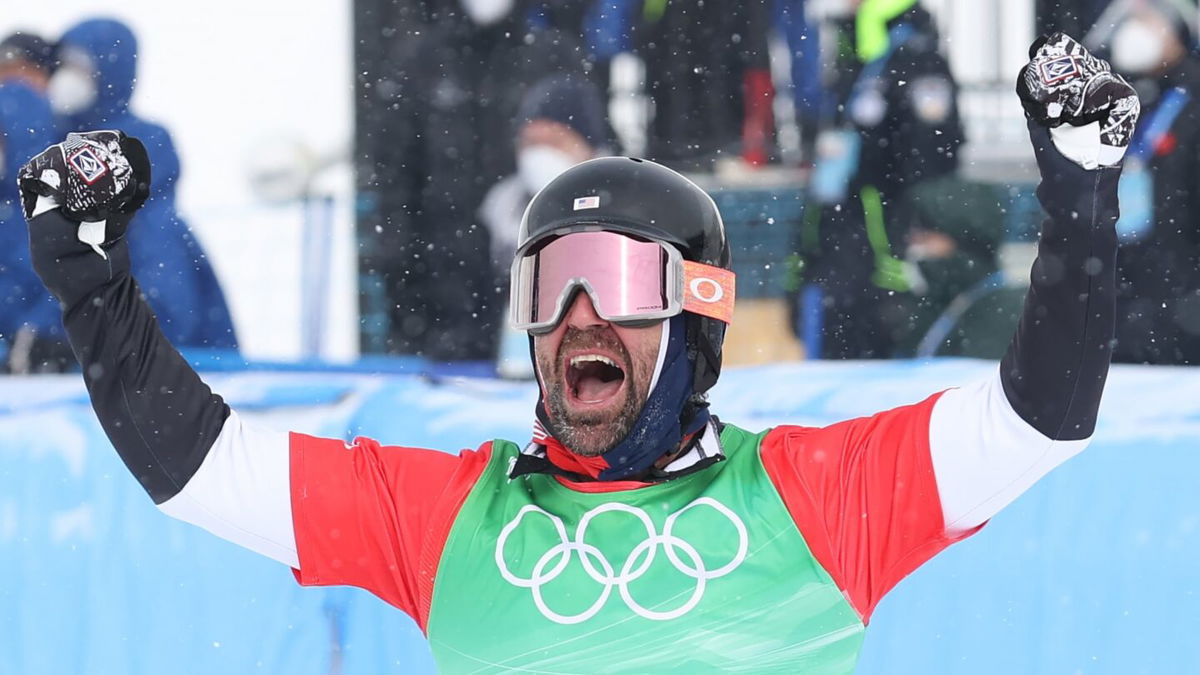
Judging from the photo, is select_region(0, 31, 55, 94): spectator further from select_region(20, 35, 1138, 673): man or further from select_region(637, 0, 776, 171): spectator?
select_region(20, 35, 1138, 673): man

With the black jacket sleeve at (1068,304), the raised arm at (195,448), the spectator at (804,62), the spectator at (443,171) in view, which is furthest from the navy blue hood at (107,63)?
the black jacket sleeve at (1068,304)

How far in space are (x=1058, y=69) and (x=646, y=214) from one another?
30.8 inches

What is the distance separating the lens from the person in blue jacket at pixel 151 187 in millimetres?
4633

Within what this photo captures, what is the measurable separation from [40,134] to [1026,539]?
3.28 m

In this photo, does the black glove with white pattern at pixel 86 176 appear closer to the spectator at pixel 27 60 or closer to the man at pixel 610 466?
the man at pixel 610 466

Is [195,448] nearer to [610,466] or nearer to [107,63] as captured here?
[610,466]

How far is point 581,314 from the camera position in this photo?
2.52 meters

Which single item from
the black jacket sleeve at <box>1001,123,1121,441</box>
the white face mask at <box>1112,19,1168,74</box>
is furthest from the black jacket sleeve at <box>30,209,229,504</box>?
the white face mask at <box>1112,19,1168,74</box>

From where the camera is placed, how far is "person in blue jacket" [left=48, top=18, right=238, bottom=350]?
4633 mm

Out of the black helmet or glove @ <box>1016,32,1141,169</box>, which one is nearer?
glove @ <box>1016,32,1141,169</box>

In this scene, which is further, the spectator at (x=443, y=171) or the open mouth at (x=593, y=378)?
the spectator at (x=443, y=171)

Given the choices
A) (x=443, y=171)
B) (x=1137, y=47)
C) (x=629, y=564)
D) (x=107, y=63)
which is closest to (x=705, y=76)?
(x=443, y=171)

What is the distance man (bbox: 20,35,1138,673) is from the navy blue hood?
8.51 feet

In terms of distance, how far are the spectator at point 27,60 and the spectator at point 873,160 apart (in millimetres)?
2566
